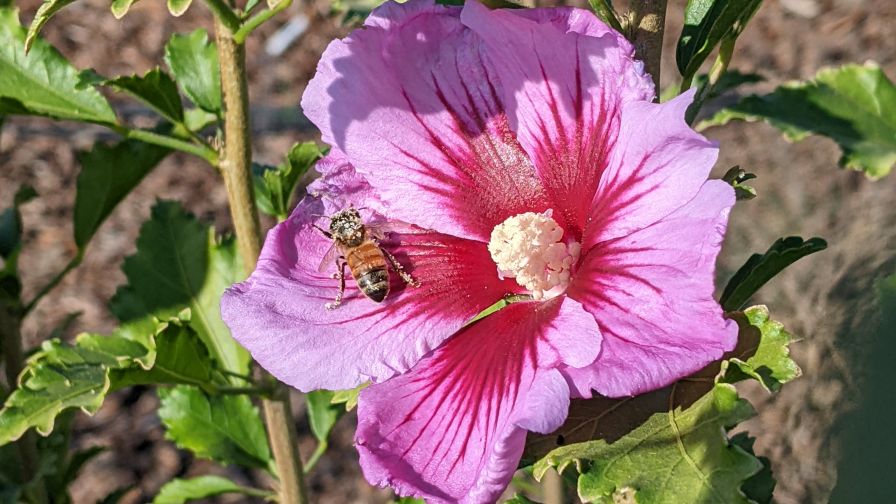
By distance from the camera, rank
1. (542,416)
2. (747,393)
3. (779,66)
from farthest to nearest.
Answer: (779,66) < (747,393) < (542,416)

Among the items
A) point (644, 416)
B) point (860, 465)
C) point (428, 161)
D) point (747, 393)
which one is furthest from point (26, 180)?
point (860, 465)

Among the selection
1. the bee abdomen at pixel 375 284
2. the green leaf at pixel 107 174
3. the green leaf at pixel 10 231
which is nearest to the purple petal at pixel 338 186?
the bee abdomen at pixel 375 284

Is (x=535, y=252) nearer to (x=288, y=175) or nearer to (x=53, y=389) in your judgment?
(x=288, y=175)

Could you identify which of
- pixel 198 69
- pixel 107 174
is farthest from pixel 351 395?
pixel 107 174

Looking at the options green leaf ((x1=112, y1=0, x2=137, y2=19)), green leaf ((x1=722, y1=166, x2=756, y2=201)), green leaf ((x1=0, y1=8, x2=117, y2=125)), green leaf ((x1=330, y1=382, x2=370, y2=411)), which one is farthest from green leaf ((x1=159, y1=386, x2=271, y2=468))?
green leaf ((x1=722, y1=166, x2=756, y2=201))

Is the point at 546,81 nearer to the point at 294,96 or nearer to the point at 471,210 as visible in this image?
the point at 471,210

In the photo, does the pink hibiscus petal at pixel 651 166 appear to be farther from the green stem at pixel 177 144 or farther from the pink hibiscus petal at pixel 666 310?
the green stem at pixel 177 144
